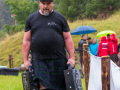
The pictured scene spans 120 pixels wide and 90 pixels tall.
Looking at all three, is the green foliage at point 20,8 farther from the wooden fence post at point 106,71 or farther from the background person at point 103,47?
the wooden fence post at point 106,71

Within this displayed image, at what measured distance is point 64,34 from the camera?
16.3 feet

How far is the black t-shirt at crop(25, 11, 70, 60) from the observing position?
4.83 meters

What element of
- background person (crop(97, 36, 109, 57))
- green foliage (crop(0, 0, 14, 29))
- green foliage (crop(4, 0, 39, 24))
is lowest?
background person (crop(97, 36, 109, 57))

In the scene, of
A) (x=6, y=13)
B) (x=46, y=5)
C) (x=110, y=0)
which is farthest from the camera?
(x=6, y=13)

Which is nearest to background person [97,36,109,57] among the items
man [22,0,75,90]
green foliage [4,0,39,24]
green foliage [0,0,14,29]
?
man [22,0,75,90]

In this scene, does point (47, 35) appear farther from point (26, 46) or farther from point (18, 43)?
point (18, 43)

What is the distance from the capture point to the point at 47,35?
4820 millimetres

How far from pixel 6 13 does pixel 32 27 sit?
10475 centimetres

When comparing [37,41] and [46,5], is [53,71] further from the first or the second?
[46,5]

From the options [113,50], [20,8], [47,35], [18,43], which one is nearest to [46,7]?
[47,35]

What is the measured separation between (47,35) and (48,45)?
0.45 ft

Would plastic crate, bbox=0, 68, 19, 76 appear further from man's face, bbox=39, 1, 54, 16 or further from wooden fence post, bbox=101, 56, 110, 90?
man's face, bbox=39, 1, 54, 16

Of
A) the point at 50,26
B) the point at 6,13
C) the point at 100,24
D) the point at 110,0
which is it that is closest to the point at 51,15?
the point at 50,26

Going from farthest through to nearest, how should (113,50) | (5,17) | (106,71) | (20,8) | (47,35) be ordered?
(5,17), (20,8), (113,50), (106,71), (47,35)
